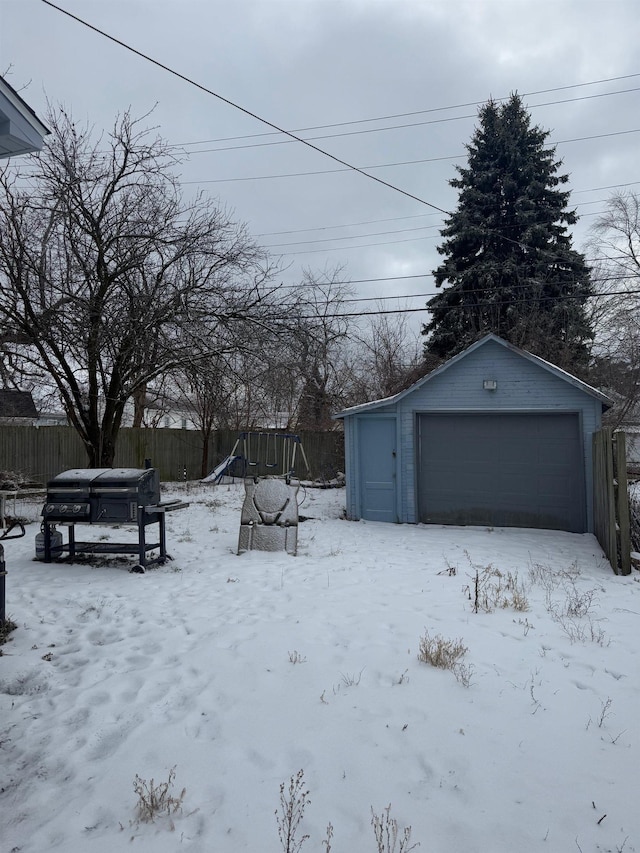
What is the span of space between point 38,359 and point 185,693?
35.1 feet

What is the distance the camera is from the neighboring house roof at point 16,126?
3692 mm

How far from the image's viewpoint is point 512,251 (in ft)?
71.5

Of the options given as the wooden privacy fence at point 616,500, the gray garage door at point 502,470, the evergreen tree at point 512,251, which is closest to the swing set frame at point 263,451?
the evergreen tree at point 512,251

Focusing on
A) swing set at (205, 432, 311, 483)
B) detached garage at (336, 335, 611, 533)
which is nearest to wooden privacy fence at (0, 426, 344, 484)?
swing set at (205, 432, 311, 483)

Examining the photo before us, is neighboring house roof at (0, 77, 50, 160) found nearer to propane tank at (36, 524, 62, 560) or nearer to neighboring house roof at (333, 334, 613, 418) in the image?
propane tank at (36, 524, 62, 560)

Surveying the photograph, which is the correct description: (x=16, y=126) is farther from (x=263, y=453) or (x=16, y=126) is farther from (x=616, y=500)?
(x=263, y=453)

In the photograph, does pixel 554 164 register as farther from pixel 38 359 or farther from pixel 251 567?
pixel 251 567

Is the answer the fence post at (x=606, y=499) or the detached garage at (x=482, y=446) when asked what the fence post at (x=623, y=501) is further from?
the detached garage at (x=482, y=446)

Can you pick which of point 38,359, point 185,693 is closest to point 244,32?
point 38,359

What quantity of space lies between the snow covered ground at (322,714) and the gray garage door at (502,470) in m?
4.06

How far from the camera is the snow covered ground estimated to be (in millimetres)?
2354

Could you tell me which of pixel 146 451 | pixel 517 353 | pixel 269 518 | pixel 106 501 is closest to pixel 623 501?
pixel 517 353

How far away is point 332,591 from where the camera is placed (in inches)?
235

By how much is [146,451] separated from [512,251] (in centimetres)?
1570
